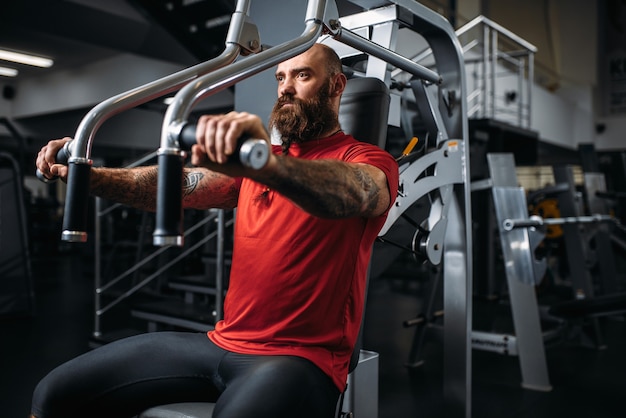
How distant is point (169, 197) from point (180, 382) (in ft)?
1.80

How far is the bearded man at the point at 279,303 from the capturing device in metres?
0.97

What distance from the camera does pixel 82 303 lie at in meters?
4.43

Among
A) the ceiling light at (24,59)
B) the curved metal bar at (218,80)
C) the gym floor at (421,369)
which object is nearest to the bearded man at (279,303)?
the curved metal bar at (218,80)

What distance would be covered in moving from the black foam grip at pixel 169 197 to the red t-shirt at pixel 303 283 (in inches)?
16.3

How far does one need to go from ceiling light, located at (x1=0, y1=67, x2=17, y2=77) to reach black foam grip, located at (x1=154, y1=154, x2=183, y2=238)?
8.16 metres

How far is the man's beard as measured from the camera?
1.21 meters

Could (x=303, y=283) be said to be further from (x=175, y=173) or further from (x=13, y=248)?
(x=13, y=248)

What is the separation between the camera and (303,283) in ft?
3.58

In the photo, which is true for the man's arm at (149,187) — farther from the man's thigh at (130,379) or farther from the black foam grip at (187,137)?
the black foam grip at (187,137)

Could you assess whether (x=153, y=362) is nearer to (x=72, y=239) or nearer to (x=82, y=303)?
(x=72, y=239)

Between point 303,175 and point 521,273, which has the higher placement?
point 303,175

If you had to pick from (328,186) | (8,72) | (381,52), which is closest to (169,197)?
(328,186)

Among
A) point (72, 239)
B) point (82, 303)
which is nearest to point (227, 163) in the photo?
point (72, 239)

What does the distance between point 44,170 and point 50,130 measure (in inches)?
342
